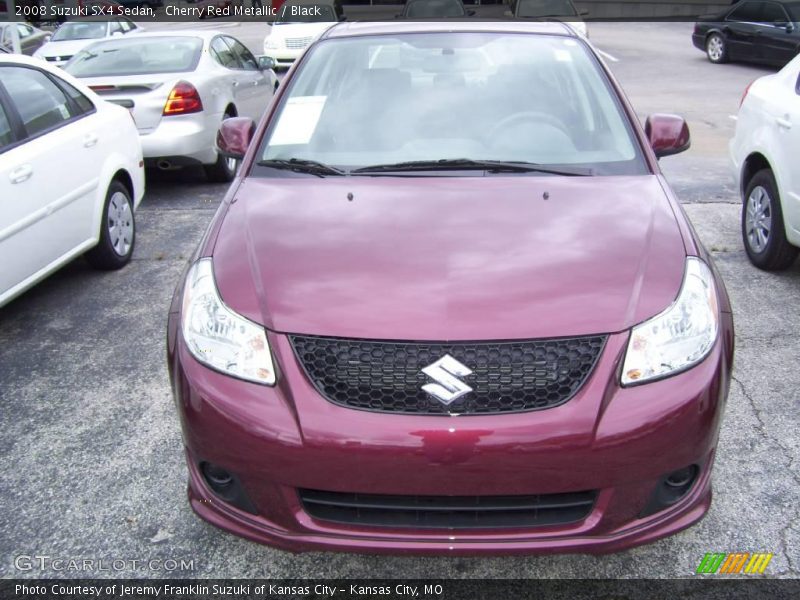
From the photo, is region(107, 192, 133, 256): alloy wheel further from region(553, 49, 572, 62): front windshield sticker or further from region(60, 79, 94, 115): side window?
region(553, 49, 572, 62): front windshield sticker

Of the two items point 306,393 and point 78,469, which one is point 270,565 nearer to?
point 306,393

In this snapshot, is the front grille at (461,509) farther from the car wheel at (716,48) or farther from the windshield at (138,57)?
the car wheel at (716,48)

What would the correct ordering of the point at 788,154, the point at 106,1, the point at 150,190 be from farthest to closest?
1. the point at 106,1
2. the point at 150,190
3. the point at 788,154

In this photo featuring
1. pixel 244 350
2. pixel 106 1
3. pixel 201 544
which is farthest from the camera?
pixel 106 1

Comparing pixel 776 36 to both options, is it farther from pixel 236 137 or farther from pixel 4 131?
pixel 4 131

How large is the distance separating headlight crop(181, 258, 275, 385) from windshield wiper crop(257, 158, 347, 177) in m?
0.80

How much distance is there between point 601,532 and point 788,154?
352 cm

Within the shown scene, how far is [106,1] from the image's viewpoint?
106 feet

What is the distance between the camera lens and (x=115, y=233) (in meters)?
5.41

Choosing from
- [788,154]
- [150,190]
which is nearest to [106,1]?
[150,190]

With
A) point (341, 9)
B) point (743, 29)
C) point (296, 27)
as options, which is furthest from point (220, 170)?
point (743, 29)

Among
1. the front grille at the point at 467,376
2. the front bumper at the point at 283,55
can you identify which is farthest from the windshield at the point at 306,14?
the front grille at the point at 467,376

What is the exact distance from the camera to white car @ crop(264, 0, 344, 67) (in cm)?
1612

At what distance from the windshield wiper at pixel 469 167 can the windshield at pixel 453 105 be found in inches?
1.4
